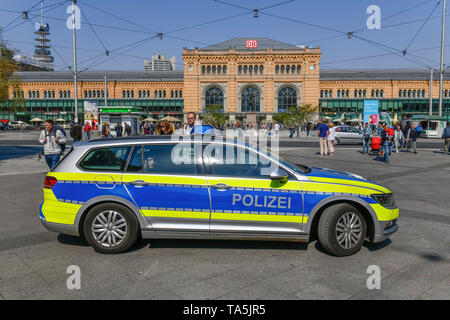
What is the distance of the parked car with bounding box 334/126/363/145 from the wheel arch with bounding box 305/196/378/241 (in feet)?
72.5

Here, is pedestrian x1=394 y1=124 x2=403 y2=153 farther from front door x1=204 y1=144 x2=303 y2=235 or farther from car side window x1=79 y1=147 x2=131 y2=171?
car side window x1=79 y1=147 x2=131 y2=171

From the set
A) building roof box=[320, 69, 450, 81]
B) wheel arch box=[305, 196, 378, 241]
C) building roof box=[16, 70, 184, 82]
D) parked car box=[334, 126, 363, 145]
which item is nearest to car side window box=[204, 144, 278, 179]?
wheel arch box=[305, 196, 378, 241]

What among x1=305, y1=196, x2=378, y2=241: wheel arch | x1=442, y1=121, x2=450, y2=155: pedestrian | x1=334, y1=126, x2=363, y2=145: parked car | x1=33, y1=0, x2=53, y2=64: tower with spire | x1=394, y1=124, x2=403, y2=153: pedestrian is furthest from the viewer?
x1=33, y1=0, x2=53, y2=64: tower with spire

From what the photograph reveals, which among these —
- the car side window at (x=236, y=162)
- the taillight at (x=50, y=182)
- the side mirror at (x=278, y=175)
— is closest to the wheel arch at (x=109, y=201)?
the taillight at (x=50, y=182)

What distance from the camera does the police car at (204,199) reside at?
4.38 meters

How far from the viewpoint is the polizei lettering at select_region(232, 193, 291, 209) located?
436cm

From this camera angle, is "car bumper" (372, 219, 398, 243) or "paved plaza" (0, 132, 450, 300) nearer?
"paved plaza" (0, 132, 450, 300)

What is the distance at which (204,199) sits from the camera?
4355 mm

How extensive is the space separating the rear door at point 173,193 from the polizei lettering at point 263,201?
0.42 m

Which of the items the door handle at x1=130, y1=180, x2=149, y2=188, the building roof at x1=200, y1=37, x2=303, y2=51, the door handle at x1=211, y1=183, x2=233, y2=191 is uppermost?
the building roof at x1=200, y1=37, x2=303, y2=51

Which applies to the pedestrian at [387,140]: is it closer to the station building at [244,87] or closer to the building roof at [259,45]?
the station building at [244,87]

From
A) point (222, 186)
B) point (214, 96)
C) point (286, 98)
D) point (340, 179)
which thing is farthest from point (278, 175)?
point (286, 98)

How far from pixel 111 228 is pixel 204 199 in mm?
1295

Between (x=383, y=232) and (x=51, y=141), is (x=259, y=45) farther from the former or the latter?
(x=383, y=232)
